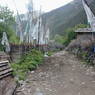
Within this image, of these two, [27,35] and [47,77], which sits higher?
[27,35]

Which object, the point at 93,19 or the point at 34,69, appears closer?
the point at 93,19

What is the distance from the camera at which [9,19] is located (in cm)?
2920

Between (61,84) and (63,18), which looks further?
(63,18)

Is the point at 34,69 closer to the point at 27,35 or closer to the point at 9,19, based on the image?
the point at 27,35

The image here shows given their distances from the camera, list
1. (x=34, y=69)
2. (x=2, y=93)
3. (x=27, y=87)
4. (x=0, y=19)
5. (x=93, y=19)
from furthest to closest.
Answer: (x=0, y=19) < (x=34, y=69) < (x=93, y=19) < (x=27, y=87) < (x=2, y=93)

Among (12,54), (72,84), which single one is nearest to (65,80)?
(72,84)

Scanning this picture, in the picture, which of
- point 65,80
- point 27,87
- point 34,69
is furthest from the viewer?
point 34,69

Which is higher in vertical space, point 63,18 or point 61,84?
point 63,18

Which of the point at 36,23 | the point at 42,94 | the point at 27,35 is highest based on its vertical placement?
the point at 36,23

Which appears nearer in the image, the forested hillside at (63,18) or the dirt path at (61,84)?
the dirt path at (61,84)

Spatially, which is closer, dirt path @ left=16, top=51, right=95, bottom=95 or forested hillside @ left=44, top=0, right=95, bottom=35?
dirt path @ left=16, top=51, right=95, bottom=95

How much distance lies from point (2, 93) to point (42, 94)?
4.10ft

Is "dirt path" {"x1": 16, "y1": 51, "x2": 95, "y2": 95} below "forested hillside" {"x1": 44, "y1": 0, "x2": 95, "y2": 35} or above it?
below

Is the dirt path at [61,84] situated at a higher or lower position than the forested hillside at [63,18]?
lower
